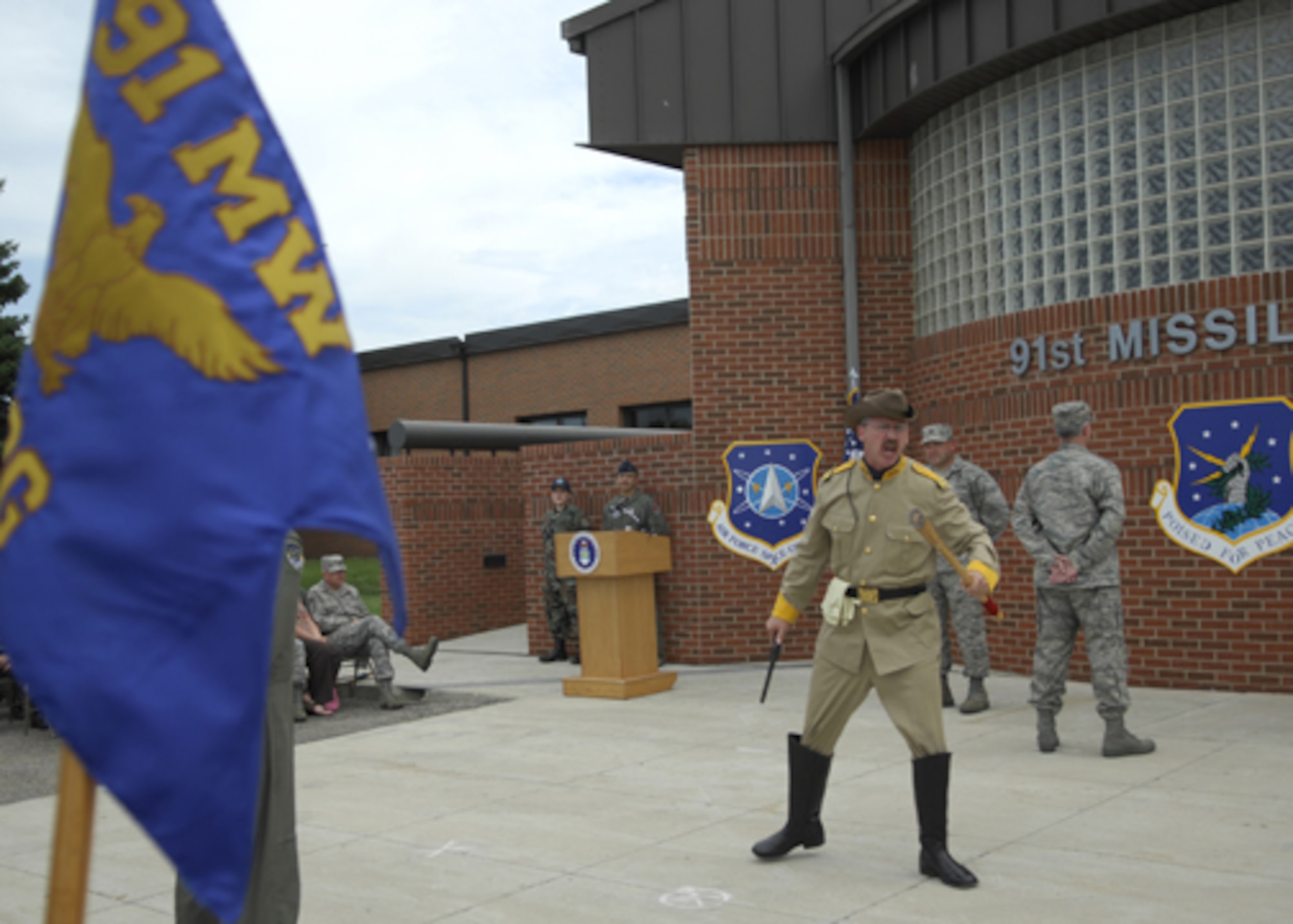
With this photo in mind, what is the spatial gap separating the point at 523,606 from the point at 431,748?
8956mm

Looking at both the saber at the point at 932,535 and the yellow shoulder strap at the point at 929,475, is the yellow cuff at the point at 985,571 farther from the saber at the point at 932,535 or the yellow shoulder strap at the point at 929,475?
the yellow shoulder strap at the point at 929,475

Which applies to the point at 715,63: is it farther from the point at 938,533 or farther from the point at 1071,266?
the point at 938,533

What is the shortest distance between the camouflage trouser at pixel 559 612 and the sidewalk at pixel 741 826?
392 cm

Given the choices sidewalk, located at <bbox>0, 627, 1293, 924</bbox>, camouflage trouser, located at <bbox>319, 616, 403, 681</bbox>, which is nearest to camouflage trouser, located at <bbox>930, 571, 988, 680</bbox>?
sidewalk, located at <bbox>0, 627, 1293, 924</bbox>

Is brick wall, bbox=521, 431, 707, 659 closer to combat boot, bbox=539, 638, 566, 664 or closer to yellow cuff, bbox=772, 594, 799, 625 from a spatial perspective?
combat boot, bbox=539, 638, 566, 664

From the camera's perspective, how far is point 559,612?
44.9ft

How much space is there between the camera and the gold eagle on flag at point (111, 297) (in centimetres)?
267

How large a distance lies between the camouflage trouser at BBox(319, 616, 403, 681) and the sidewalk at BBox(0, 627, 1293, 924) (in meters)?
1.47

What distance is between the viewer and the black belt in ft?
18.1

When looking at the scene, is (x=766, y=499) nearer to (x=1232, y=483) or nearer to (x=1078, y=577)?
(x=1232, y=483)

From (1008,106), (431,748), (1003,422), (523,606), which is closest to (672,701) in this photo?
(431,748)

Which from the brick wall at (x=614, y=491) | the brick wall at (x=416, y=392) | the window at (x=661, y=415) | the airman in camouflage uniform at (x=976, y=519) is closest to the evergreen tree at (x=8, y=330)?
the brick wall at (x=416, y=392)

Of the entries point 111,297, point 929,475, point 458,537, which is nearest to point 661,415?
point 458,537

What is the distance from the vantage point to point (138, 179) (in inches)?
106
